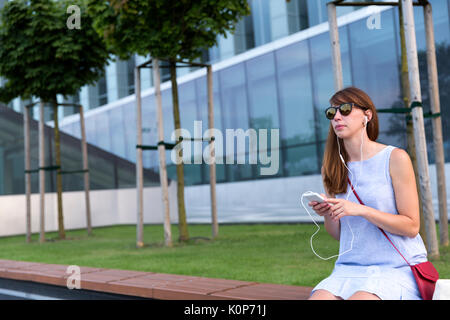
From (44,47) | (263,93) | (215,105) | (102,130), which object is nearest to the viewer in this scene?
(44,47)

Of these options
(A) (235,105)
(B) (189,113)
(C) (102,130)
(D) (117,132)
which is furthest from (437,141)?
(C) (102,130)

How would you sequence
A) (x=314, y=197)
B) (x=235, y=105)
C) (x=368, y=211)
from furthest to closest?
1. (x=235, y=105)
2. (x=368, y=211)
3. (x=314, y=197)

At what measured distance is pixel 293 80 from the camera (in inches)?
558

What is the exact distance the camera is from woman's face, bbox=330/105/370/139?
2510 millimetres

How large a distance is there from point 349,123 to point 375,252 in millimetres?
605

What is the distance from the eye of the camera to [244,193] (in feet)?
50.8

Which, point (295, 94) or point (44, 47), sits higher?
point (44, 47)

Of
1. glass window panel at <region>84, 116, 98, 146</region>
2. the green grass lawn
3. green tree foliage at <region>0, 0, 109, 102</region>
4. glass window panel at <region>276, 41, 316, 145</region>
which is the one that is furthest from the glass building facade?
glass window panel at <region>84, 116, 98, 146</region>

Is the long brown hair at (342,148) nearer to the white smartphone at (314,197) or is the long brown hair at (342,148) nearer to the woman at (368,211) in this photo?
the woman at (368,211)

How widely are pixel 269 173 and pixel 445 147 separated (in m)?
4.99

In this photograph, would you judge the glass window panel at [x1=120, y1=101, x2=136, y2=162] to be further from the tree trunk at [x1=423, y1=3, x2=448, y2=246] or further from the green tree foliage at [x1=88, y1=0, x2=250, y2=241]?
the tree trunk at [x1=423, y1=3, x2=448, y2=246]

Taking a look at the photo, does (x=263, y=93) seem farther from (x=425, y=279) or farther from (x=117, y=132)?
(x=425, y=279)
